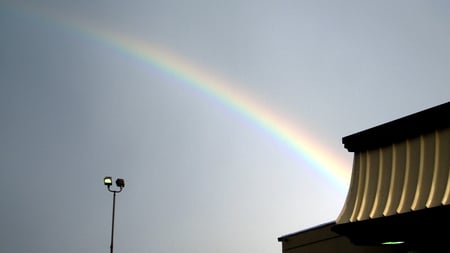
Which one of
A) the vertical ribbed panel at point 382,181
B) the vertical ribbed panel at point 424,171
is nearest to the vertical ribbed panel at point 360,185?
the vertical ribbed panel at point 382,181

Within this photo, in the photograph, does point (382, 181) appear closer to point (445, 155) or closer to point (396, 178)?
point (396, 178)

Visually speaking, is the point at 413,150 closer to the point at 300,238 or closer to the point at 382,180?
the point at 382,180

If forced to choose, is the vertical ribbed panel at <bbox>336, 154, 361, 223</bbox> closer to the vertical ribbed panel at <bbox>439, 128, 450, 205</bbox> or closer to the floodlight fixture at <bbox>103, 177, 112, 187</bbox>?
the vertical ribbed panel at <bbox>439, 128, 450, 205</bbox>

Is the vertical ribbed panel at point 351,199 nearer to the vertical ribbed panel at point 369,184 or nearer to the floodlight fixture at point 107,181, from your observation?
the vertical ribbed panel at point 369,184

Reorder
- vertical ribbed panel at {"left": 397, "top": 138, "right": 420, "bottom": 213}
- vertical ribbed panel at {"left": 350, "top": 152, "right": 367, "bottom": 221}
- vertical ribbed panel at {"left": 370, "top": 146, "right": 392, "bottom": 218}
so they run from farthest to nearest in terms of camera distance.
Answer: vertical ribbed panel at {"left": 350, "top": 152, "right": 367, "bottom": 221}
vertical ribbed panel at {"left": 370, "top": 146, "right": 392, "bottom": 218}
vertical ribbed panel at {"left": 397, "top": 138, "right": 420, "bottom": 213}

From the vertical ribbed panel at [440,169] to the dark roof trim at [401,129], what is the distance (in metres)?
0.28

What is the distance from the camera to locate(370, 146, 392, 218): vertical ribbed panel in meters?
10.8

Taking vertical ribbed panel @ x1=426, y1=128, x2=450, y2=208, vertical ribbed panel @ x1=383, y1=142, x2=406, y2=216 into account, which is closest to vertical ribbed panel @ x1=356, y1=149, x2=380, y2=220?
vertical ribbed panel @ x1=383, y1=142, x2=406, y2=216

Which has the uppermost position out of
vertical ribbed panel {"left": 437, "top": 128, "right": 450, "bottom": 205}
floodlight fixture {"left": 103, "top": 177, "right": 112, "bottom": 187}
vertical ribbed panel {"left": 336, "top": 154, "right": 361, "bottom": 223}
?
vertical ribbed panel {"left": 437, "top": 128, "right": 450, "bottom": 205}

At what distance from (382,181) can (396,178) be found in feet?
1.28

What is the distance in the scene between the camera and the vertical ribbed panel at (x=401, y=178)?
394 inches

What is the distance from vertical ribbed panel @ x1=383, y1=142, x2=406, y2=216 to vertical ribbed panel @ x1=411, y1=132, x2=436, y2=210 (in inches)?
18.0

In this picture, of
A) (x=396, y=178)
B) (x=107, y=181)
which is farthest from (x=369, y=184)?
(x=107, y=181)

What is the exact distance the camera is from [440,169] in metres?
10.1
